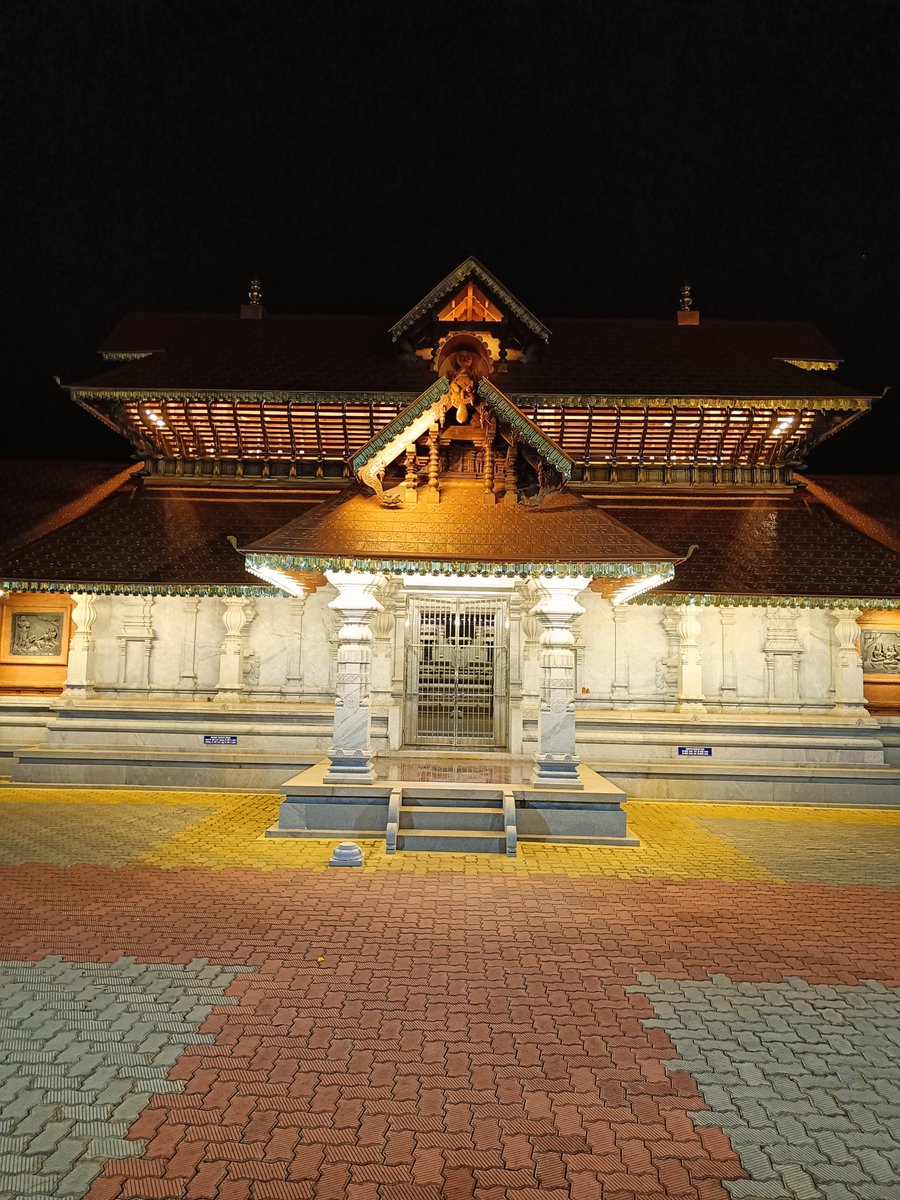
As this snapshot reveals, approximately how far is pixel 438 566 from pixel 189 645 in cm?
718

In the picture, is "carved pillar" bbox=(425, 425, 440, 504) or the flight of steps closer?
the flight of steps

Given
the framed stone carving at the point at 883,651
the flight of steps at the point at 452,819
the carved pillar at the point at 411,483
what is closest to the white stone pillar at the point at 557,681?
the flight of steps at the point at 452,819

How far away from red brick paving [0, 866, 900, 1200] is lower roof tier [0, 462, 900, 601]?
569cm

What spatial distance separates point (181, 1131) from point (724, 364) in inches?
657

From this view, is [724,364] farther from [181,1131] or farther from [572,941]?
[181,1131]

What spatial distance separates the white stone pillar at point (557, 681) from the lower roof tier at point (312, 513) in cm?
138

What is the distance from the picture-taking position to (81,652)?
14.2 metres

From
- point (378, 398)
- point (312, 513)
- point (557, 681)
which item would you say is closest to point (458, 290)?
point (378, 398)

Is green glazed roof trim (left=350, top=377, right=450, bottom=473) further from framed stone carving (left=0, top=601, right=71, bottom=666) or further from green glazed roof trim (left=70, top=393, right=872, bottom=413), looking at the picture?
framed stone carving (left=0, top=601, right=71, bottom=666)

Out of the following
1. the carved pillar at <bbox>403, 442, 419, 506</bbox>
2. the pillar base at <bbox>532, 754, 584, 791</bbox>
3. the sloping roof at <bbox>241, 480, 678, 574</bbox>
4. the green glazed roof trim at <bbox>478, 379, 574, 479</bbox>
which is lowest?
the pillar base at <bbox>532, 754, 584, 791</bbox>

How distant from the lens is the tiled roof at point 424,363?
590 inches

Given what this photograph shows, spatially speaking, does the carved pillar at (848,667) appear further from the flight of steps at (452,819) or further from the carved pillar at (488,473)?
the flight of steps at (452,819)

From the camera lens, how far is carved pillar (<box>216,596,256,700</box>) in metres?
14.1

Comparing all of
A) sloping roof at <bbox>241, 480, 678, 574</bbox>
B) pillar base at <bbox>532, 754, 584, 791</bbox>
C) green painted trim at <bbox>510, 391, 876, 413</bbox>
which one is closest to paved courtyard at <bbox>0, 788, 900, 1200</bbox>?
pillar base at <bbox>532, 754, 584, 791</bbox>
